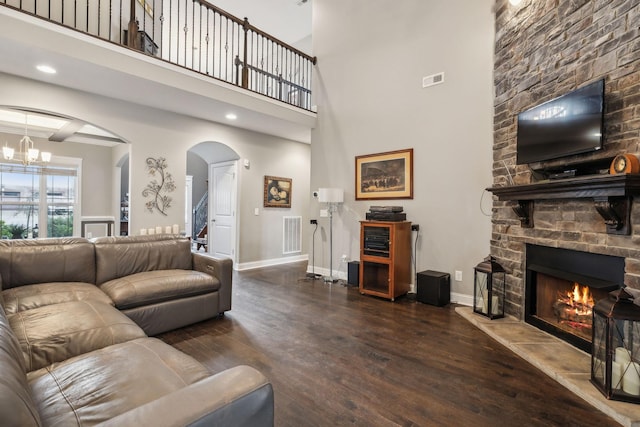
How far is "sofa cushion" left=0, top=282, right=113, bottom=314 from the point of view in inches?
88.3

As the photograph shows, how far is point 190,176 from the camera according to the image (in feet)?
31.3

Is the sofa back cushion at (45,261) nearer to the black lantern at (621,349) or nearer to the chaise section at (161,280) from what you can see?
the chaise section at (161,280)

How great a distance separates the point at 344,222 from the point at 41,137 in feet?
21.2

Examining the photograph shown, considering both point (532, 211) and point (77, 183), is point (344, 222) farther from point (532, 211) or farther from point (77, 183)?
point (77, 183)

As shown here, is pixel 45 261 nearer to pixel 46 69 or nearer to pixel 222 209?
pixel 46 69

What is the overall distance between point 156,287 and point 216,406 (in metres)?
2.33

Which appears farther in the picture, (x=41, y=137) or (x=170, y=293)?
(x=41, y=137)

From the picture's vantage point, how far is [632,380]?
1.92 metres

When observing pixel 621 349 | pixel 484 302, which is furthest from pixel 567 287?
pixel 621 349

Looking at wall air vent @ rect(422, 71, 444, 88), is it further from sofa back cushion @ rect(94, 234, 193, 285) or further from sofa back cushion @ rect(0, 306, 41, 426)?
sofa back cushion @ rect(0, 306, 41, 426)

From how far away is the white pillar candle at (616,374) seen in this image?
1.93 metres

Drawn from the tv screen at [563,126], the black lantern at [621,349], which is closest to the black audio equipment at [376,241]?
the tv screen at [563,126]

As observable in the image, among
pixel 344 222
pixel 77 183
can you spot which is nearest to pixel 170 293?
pixel 344 222

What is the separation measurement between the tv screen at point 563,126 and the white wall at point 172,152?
445 centimetres
